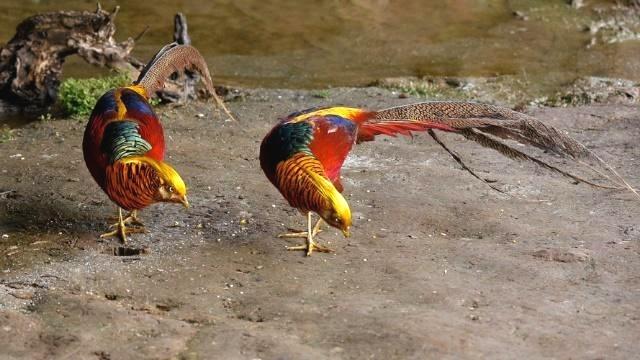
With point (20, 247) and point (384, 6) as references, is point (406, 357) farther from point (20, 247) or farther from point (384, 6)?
point (384, 6)

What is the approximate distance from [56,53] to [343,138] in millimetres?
4047

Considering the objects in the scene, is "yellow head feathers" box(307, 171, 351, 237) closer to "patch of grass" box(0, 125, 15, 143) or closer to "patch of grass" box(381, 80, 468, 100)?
"patch of grass" box(0, 125, 15, 143)

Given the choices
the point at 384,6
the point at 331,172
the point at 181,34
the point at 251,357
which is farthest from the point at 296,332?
the point at 384,6

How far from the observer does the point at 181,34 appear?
28.6 ft

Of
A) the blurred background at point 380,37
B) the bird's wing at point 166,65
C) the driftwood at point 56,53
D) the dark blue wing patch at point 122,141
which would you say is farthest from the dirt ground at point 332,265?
the blurred background at point 380,37

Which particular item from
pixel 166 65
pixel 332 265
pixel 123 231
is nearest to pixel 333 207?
pixel 332 265

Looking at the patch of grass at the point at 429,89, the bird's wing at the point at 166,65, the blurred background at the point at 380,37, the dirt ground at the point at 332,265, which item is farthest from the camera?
the blurred background at the point at 380,37

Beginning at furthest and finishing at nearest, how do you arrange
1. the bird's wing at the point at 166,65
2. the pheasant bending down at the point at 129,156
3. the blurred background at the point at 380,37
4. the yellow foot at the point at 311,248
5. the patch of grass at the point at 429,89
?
the blurred background at the point at 380,37 < the patch of grass at the point at 429,89 < the bird's wing at the point at 166,65 < the yellow foot at the point at 311,248 < the pheasant bending down at the point at 129,156

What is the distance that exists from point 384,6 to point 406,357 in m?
9.03

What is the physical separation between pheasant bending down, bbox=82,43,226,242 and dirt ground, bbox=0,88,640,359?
41 cm

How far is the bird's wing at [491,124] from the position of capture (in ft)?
16.9

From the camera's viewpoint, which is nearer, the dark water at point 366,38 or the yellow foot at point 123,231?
the yellow foot at point 123,231

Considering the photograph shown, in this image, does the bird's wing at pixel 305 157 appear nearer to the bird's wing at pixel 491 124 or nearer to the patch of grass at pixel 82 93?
the bird's wing at pixel 491 124

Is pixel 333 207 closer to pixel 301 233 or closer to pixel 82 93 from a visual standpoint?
pixel 301 233
